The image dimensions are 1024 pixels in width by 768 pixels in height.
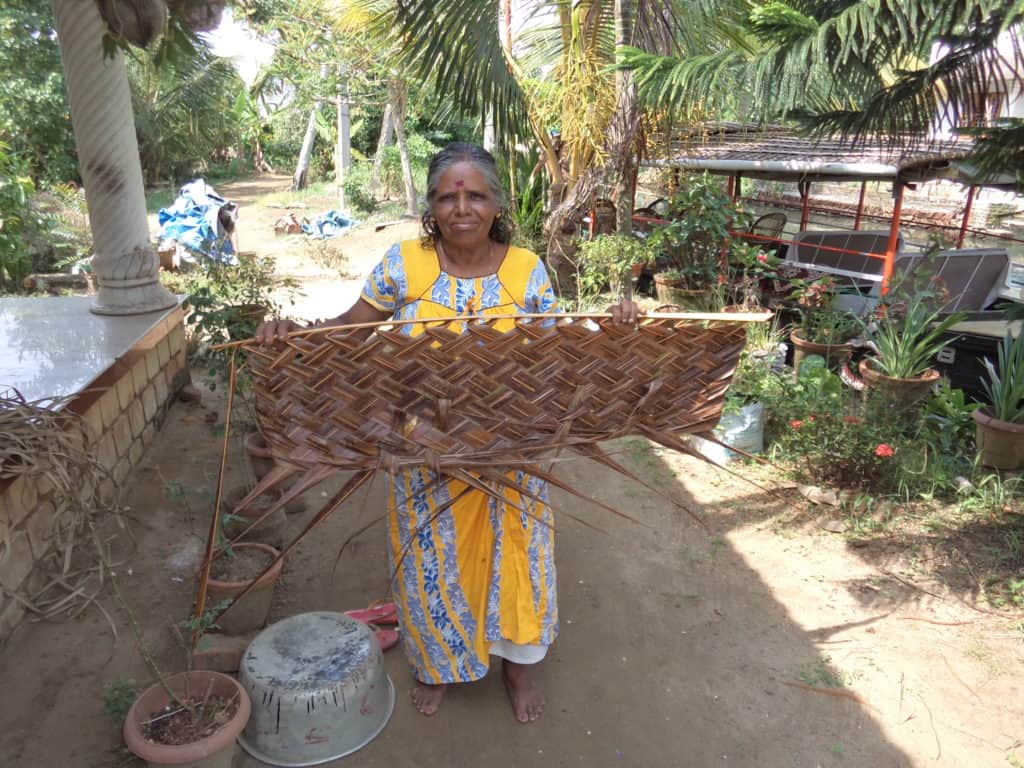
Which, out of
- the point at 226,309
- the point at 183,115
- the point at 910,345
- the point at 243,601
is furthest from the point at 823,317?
the point at 183,115

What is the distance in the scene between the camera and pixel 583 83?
508cm

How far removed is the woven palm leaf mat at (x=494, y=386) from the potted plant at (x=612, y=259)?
4007 mm

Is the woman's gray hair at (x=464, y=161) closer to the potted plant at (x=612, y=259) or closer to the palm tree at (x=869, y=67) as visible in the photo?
the palm tree at (x=869, y=67)

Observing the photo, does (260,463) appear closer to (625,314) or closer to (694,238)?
(625,314)

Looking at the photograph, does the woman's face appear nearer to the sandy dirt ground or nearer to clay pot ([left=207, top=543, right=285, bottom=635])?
the sandy dirt ground

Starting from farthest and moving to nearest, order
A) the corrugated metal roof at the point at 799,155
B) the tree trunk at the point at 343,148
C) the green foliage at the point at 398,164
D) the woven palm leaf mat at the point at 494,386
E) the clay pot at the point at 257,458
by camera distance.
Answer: the green foliage at the point at 398,164 < the tree trunk at the point at 343,148 < the corrugated metal roof at the point at 799,155 < the clay pot at the point at 257,458 < the woven palm leaf mat at the point at 494,386

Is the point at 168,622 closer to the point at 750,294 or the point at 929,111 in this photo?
the point at 929,111

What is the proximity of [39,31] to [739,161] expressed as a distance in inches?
371

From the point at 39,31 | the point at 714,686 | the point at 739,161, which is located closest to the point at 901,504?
the point at 714,686

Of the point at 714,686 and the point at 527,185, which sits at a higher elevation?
the point at 527,185

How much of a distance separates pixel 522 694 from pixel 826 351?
3396mm

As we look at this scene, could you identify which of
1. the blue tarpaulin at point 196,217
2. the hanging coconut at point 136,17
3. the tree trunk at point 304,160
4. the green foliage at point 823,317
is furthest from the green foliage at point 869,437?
the tree trunk at point 304,160

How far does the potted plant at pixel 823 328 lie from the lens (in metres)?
4.59

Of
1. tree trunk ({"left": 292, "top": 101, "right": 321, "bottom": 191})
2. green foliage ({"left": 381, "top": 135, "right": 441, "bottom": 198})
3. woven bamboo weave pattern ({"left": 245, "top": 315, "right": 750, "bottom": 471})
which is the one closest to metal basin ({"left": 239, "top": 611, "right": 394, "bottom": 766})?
woven bamboo weave pattern ({"left": 245, "top": 315, "right": 750, "bottom": 471})
